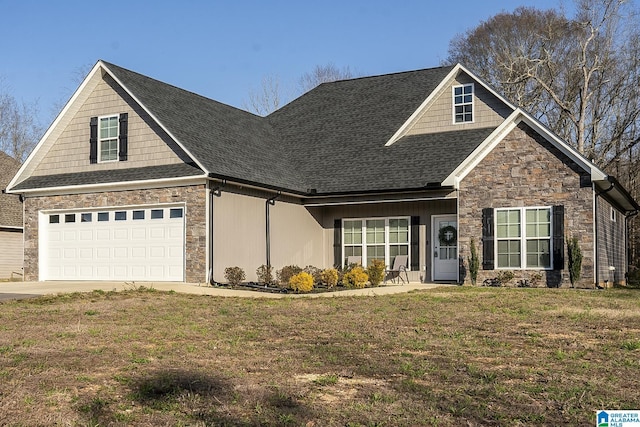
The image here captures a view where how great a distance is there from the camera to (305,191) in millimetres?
20828

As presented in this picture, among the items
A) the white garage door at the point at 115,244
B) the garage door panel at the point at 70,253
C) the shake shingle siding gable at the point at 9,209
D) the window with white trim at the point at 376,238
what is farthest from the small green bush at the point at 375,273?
the shake shingle siding gable at the point at 9,209

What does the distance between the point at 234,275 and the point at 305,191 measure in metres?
4.42

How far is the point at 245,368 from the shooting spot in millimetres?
6566

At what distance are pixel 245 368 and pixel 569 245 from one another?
42.5 ft

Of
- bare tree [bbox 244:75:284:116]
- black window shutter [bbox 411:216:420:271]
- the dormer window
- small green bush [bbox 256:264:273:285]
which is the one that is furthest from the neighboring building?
bare tree [bbox 244:75:284:116]

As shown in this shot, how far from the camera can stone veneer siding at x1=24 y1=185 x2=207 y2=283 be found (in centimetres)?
1780

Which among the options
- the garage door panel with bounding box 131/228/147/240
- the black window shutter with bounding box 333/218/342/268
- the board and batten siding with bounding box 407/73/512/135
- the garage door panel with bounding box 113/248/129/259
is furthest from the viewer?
the black window shutter with bounding box 333/218/342/268

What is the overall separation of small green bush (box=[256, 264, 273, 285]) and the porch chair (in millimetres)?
3806

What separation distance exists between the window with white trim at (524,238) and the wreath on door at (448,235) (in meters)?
1.85

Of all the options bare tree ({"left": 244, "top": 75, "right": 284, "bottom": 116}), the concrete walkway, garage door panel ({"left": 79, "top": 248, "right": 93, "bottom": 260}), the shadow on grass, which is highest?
bare tree ({"left": 244, "top": 75, "right": 284, "bottom": 116})

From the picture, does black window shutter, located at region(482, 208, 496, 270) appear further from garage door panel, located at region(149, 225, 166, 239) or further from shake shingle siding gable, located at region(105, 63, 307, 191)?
garage door panel, located at region(149, 225, 166, 239)

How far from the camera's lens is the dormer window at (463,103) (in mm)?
22062

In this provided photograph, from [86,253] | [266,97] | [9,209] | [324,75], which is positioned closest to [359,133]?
[86,253]

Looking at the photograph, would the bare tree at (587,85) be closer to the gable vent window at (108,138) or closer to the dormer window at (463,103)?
the dormer window at (463,103)
